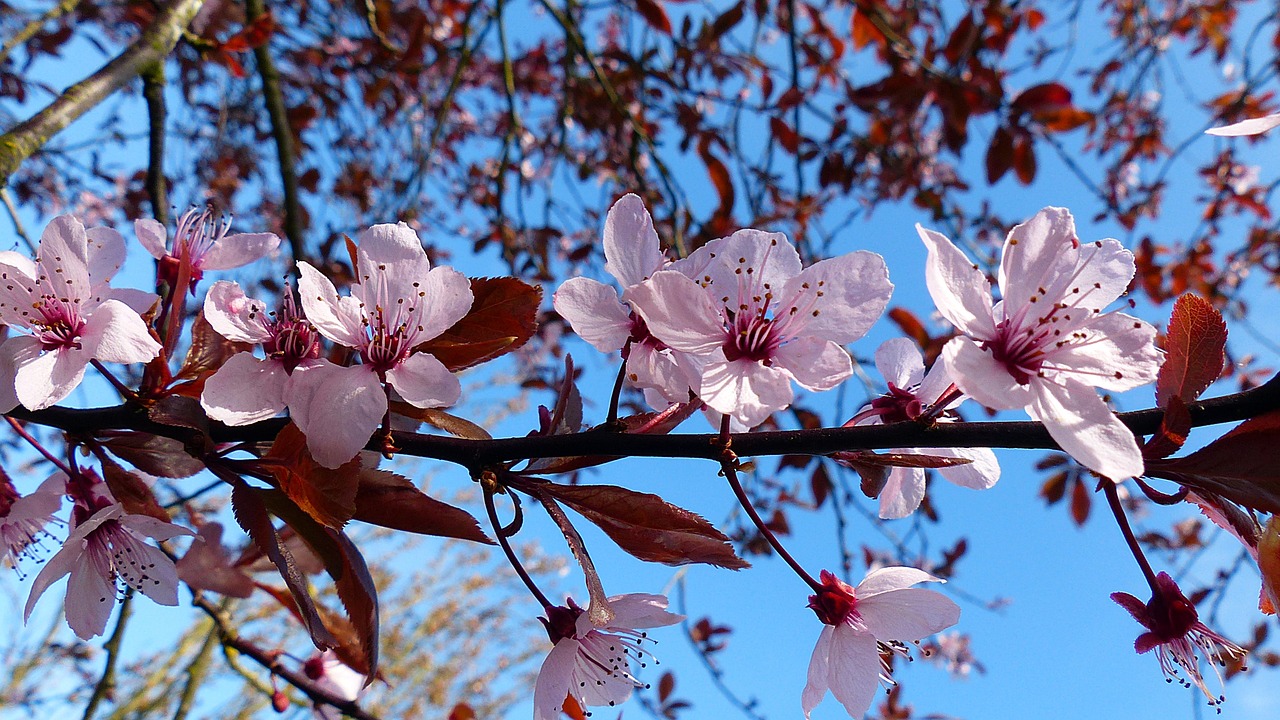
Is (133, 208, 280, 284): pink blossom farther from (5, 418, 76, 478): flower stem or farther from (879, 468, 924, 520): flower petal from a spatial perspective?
(879, 468, 924, 520): flower petal

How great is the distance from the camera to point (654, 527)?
0.70 metres

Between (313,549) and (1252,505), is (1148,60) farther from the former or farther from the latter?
(313,549)

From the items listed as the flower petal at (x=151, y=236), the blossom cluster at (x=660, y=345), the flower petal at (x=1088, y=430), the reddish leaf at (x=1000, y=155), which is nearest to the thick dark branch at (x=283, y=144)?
the flower petal at (x=151, y=236)

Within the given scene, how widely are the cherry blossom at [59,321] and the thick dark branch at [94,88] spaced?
241mm

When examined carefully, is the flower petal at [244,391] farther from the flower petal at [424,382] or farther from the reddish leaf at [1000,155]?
the reddish leaf at [1000,155]

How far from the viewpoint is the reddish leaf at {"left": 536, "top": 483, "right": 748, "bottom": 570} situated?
2.27 feet

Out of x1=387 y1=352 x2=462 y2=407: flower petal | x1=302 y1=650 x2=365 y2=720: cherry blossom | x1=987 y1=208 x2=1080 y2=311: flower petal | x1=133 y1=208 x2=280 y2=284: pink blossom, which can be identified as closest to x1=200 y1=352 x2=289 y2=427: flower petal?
x1=387 y1=352 x2=462 y2=407: flower petal

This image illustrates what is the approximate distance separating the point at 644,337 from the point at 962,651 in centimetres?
742

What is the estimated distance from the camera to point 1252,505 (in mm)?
589

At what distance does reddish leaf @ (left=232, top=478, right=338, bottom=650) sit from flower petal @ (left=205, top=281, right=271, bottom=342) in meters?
0.15

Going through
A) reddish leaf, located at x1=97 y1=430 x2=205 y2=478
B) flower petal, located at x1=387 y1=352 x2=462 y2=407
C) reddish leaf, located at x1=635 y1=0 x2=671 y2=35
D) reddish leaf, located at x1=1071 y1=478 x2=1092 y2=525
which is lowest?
flower petal, located at x1=387 y1=352 x2=462 y2=407

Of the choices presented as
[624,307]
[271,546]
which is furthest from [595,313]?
[271,546]

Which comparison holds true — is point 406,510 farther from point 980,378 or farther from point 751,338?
point 980,378

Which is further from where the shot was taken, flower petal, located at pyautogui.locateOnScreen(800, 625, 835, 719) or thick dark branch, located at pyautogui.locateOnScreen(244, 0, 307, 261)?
thick dark branch, located at pyautogui.locateOnScreen(244, 0, 307, 261)
